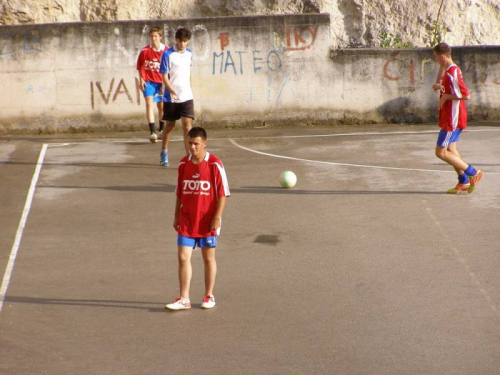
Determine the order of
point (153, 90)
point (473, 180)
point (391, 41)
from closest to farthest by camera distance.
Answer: point (473, 180) → point (153, 90) → point (391, 41)

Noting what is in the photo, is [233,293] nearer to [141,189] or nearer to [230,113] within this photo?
[141,189]

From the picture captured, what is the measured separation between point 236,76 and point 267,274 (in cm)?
1040

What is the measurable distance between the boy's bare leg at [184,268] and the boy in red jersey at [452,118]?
5.12 meters

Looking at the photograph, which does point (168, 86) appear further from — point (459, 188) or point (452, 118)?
point (459, 188)

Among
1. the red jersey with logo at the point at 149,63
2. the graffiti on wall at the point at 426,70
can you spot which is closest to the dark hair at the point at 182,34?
the red jersey with logo at the point at 149,63

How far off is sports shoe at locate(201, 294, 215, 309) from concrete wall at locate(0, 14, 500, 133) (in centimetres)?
1111

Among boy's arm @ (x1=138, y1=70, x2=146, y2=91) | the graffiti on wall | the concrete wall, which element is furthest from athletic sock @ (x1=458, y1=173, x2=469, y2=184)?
the graffiti on wall

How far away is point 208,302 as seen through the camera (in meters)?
6.92

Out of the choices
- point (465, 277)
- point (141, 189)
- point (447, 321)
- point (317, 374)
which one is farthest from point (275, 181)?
point (317, 374)

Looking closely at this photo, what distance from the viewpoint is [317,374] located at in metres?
5.63

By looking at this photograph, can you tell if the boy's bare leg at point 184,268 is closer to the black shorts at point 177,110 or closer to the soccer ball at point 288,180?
the soccer ball at point 288,180

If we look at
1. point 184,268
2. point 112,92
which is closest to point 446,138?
point 184,268

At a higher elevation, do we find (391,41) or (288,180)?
(391,41)

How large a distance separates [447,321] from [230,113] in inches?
464
